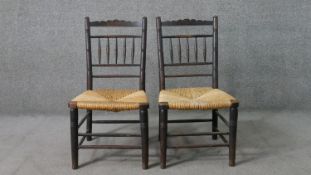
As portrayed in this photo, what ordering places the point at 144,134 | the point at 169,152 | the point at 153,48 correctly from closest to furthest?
the point at 144,134 → the point at 169,152 → the point at 153,48

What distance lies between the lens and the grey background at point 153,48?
2.92 metres

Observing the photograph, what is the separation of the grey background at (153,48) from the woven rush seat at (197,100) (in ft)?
2.74

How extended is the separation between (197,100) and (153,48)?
41.5 inches

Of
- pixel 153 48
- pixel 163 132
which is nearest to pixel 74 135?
pixel 163 132

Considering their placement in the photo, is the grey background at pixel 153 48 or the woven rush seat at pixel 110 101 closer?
the woven rush seat at pixel 110 101

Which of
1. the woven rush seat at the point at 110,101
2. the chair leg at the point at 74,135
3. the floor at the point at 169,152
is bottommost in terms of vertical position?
the floor at the point at 169,152

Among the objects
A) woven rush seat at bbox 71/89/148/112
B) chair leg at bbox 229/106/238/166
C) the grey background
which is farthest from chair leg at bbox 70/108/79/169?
the grey background

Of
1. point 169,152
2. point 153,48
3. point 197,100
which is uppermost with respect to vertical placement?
point 153,48

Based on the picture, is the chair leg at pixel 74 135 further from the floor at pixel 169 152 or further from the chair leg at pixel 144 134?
the chair leg at pixel 144 134

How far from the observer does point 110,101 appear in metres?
2.01

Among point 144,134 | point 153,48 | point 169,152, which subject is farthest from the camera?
point 153,48

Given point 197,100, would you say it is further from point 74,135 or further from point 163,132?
point 74,135

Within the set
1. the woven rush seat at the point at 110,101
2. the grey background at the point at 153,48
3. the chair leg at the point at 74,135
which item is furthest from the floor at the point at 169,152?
the woven rush seat at the point at 110,101

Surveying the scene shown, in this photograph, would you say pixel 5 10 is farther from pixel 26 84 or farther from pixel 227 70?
pixel 227 70
